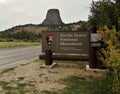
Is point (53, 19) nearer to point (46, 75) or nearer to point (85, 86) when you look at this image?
point (46, 75)

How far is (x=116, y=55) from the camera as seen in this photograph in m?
9.09

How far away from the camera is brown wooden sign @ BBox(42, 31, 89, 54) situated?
1741 cm

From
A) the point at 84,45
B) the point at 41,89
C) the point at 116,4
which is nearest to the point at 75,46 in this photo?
the point at 84,45

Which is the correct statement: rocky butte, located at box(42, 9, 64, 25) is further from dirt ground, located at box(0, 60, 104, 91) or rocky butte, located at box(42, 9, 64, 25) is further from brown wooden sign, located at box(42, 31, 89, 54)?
dirt ground, located at box(0, 60, 104, 91)

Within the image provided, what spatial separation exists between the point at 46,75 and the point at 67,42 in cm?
354

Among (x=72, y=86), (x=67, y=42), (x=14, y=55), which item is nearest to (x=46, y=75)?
(x=72, y=86)

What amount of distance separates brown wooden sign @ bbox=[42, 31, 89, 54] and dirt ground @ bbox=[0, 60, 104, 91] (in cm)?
86

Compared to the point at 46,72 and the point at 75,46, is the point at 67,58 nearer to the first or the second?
the point at 75,46

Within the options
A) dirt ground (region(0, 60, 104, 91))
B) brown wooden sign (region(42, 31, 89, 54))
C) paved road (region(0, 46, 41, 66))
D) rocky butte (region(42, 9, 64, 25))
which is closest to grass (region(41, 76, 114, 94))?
dirt ground (region(0, 60, 104, 91))

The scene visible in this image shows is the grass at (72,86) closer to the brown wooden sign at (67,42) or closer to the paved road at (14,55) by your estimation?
the brown wooden sign at (67,42)

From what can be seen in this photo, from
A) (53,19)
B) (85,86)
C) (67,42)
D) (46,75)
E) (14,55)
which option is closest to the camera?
(85,86)

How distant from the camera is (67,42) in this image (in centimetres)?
1761

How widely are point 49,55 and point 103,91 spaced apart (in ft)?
21.9

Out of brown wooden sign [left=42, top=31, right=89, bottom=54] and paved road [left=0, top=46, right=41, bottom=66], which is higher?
brown wooden sign [left=42, top=31, right=89, bottom=54]
